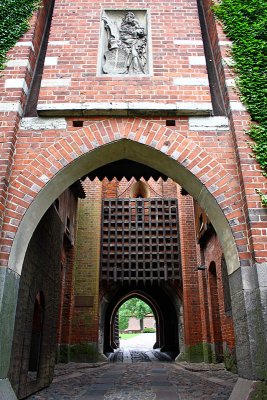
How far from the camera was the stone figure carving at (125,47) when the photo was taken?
5.19 metres

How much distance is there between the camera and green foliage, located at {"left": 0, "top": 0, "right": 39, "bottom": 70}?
16.8 ft

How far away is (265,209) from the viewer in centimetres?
399

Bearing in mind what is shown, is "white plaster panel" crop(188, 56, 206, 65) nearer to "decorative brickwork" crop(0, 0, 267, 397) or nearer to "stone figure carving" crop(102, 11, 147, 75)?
"decorative brickwork" crop(0, 0, 267, 397)

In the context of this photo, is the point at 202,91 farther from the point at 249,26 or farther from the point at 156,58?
the point at 249,26

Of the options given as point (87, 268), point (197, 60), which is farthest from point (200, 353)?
point (197, 60)

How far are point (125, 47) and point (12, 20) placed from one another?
176 cm

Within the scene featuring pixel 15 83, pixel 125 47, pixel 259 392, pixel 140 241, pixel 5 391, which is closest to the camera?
pixel 259 392

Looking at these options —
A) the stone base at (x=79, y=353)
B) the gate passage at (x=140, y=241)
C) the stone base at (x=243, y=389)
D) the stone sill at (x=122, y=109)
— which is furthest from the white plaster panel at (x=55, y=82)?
the stone base at (x=79, y=353)

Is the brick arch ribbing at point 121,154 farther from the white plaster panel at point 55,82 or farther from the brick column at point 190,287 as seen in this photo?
the brick column at point 190,287

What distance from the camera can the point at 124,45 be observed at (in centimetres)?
546

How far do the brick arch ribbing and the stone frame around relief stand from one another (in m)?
0.99

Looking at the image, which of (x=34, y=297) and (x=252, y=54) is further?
(x=34, y=297)

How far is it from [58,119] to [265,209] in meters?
2.90

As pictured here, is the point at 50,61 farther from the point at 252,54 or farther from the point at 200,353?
the point at 200,353
